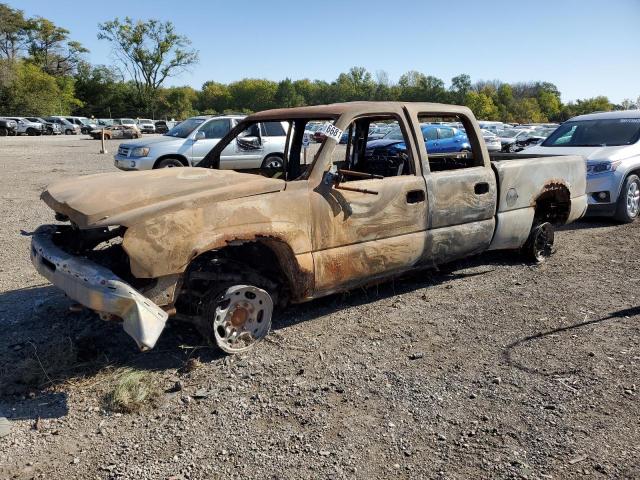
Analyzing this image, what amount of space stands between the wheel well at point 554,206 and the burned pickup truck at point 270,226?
62 cm

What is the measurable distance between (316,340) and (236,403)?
1017 millimetres

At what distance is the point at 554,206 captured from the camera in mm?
6461

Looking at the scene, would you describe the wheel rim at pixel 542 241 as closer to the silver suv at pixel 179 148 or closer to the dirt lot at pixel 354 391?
the dirt lot at pixel 354 391

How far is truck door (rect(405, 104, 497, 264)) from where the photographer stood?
4.89 m

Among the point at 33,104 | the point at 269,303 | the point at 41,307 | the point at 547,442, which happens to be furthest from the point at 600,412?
the point at 33,104

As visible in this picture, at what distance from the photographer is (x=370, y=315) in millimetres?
4684

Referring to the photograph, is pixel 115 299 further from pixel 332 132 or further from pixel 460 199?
pixel 460 199

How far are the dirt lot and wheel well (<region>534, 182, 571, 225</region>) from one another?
133cm

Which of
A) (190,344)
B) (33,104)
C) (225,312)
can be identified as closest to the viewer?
(225,312)

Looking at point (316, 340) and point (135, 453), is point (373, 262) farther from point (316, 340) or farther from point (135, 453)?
point (135, 453)

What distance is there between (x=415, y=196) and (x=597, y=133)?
6.30 m

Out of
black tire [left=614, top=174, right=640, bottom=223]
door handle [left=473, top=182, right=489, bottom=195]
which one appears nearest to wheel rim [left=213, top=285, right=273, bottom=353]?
door handle [left=473, top=182, right=489, bottom=195]

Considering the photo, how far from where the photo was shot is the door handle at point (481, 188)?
5218mm

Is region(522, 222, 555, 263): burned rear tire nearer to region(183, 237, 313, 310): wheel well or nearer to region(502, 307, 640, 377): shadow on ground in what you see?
region(502, 307, 640, 377): shadow on ground
